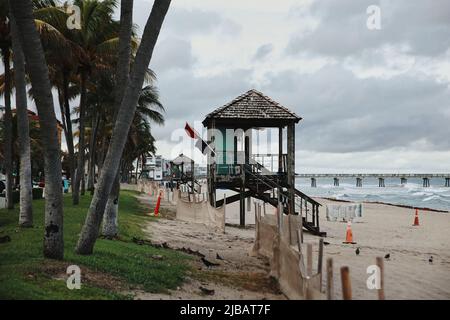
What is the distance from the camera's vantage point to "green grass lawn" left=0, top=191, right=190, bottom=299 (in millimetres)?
7637

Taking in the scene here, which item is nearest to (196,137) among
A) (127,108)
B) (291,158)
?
(291,158)

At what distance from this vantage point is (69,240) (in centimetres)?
1257

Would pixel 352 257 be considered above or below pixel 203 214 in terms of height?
below

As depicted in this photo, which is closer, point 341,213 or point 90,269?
point 90,269

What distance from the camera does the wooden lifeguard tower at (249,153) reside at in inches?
925

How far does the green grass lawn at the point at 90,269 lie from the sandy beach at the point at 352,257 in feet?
1.84

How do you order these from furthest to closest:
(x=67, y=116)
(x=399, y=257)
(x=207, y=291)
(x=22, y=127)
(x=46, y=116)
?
(x=67, y=116) → (x=399, y=257) → (x=22, y=127) → (x=46, y=116) → (x=207, y=291)

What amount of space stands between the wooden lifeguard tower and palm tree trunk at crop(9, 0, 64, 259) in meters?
13.5

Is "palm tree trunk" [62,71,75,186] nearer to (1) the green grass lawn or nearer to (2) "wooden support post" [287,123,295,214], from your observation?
(2) "wooden support post" [287,123,295,214]

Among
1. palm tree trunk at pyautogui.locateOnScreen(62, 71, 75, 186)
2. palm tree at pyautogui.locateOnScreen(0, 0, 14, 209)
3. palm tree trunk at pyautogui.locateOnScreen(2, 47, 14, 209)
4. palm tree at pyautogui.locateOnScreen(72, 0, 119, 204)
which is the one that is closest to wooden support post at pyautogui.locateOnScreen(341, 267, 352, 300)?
palm tree at pyautogui.locateOnScreen(0, 0, 14, 209)

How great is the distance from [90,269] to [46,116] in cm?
306

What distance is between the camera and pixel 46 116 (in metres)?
9.56

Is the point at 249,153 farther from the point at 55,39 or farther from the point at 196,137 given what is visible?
the point at 55,39
